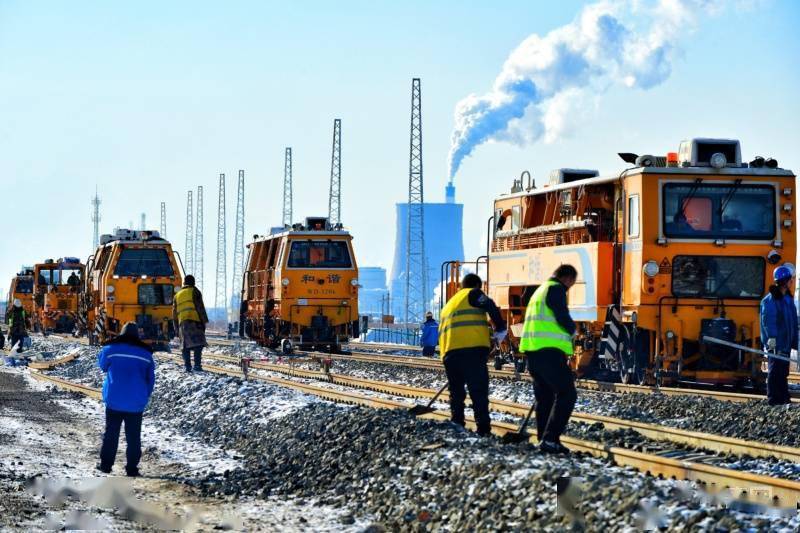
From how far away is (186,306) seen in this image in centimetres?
2255

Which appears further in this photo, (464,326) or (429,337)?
(429,337)

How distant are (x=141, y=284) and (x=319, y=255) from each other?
4.95 m

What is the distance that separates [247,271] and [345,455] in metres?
25.3

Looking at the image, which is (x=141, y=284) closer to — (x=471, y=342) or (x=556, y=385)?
(x=471, y=342)

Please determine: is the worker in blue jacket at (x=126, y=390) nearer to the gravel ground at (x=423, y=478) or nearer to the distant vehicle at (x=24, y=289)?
the gravel ground at (x=423, y=478)

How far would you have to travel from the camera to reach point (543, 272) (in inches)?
826

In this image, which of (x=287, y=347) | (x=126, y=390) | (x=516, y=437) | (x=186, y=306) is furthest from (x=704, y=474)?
(x=287, y=347)

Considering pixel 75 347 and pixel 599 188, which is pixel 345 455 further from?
pixel 75 347

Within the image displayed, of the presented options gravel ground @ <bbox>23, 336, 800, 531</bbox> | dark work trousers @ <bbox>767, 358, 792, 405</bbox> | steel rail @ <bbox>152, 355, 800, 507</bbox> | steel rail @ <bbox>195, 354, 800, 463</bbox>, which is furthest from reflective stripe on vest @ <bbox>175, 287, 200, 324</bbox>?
dark work trousers @ <bbox>767, 358, 792, 405</bbox>

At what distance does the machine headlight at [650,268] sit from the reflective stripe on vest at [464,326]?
6.70 m

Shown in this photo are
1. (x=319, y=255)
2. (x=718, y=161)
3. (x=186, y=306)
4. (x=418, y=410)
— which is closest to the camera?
(x=418, y=410)

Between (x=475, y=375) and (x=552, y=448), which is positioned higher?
(x=475, y=375)

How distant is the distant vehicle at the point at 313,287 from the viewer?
31422mm

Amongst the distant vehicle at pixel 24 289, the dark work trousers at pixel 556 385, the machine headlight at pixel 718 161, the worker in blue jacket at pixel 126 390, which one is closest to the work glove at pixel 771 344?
the machine headlight at pixel 718 161
